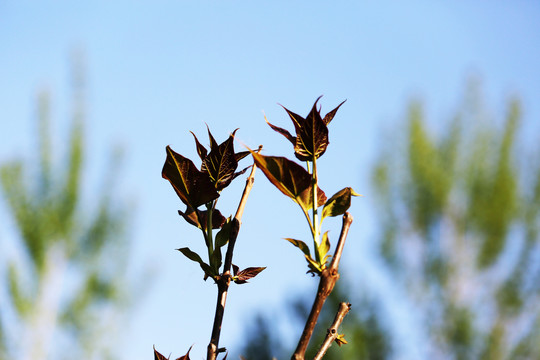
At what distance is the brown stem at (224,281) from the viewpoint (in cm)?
32

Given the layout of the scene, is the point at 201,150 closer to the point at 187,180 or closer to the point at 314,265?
the point at 187,180

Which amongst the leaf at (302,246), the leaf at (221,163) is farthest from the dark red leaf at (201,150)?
the leaf at (302,246)

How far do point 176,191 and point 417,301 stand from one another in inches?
264

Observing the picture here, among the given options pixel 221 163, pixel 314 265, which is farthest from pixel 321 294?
pixel 221 163

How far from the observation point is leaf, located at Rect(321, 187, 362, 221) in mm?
353

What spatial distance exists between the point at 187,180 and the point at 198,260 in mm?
60

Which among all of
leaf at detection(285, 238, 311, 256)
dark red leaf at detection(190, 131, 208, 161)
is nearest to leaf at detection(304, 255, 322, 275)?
leaf at detection(285, 238, 311, 256)

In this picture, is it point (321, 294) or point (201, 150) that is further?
point (201, 150)

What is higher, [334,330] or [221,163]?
[221,163]

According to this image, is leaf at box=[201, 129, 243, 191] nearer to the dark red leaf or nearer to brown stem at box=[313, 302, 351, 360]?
the dark red leaf

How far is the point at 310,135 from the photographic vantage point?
1.19 ft

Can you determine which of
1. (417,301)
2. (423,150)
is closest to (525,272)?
(417,301)

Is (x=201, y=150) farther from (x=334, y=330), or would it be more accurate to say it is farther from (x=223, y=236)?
(x=334, y=330)

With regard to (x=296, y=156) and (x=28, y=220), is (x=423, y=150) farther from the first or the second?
(x=296, y=156)
